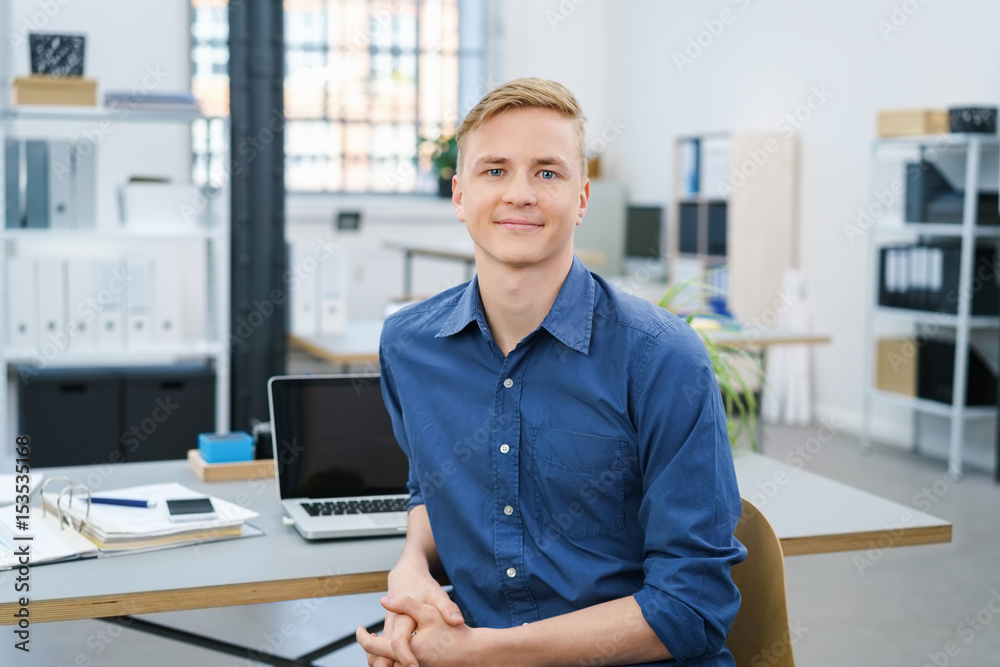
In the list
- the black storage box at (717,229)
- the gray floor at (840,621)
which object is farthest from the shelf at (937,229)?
the black storage box at (717,229)

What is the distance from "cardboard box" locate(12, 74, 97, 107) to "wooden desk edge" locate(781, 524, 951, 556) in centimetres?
325

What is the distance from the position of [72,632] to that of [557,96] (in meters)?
2.31

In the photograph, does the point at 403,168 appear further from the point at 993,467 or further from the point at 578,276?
the point at 578,276

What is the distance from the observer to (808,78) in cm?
627

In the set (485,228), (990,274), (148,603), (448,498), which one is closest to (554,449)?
(448,498)

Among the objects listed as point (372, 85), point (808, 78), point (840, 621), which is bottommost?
point (840, 621)

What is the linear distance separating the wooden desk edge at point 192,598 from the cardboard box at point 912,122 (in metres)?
4.27

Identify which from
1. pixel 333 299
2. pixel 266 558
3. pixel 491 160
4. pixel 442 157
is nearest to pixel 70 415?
pixel 333 299

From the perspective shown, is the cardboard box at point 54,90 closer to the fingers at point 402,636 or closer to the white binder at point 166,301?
the white binder at point 166,301

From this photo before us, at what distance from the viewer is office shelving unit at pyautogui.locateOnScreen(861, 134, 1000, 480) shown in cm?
479

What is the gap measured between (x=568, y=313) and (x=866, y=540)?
0.75 m

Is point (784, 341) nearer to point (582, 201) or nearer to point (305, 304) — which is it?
point (305, 304)

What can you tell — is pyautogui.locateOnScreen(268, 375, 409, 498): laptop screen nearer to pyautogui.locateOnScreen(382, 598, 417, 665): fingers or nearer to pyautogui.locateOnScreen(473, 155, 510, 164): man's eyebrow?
pyautogui.locateOnScreen(382, 598, 417, 665): fingers

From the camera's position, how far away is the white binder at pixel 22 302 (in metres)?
4.02
